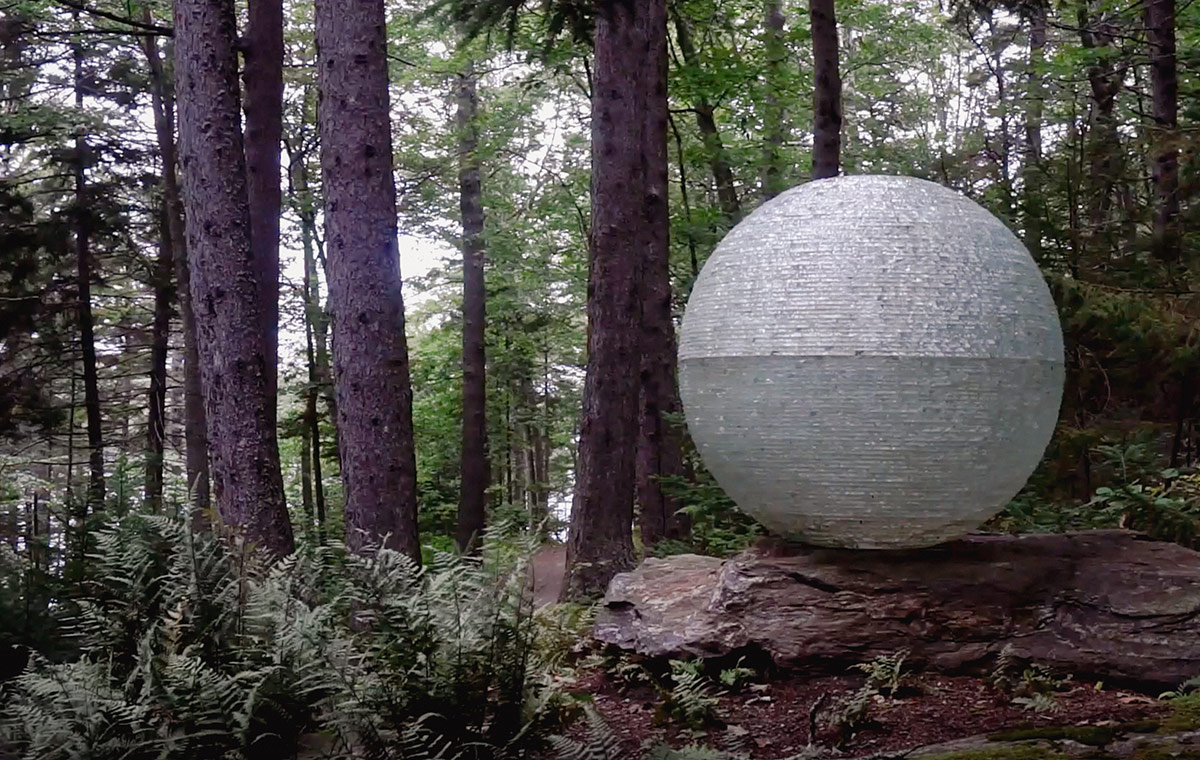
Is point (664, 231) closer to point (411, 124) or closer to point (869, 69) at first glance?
point (411, 124)

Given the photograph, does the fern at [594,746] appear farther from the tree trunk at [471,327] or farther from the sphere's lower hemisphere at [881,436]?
the tree trunk at [471,327]

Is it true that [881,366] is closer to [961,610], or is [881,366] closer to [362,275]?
[961,610]

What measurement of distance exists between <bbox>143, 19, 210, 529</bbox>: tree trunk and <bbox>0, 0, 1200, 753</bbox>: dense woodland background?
82 millimetres

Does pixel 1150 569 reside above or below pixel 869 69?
below

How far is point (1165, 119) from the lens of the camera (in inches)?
387

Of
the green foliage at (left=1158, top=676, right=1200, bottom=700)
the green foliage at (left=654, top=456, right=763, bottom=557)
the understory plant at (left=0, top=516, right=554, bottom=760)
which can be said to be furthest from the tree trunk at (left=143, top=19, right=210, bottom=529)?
the green foliage at (left=1158, top=676, right=1200, bottom=700)

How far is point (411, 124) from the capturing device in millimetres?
19469

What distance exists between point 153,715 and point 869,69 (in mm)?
21061

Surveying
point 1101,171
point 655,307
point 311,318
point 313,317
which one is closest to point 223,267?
point 655,307

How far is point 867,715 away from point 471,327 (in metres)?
14.0

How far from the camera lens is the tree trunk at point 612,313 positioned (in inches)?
299

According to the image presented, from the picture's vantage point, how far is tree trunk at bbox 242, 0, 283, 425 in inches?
379

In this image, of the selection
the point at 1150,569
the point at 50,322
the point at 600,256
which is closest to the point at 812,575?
the point at 1150,569

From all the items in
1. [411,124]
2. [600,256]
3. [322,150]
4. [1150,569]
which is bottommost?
[1150,569]
